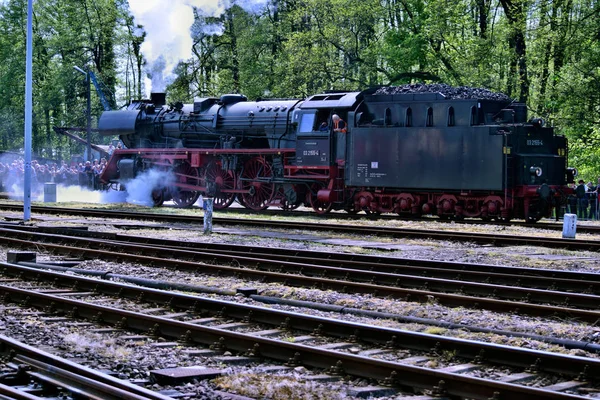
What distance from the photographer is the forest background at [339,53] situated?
31828 mm

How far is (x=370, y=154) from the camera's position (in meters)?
24.0

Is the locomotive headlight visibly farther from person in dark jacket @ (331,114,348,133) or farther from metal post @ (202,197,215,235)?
metal post @ (202,197,215,235)

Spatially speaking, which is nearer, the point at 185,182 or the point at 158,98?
the point at 185,182

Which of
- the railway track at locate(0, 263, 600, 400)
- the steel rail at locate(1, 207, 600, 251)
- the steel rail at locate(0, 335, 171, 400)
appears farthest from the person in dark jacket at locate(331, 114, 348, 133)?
the steel rail at locate(0, 335, 171, 400)

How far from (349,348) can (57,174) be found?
37.7 m

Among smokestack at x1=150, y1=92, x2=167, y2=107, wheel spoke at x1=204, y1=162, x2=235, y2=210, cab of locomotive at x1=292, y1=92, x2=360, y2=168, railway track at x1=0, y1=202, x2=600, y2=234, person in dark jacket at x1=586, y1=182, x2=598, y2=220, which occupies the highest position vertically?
smokestack at x1=150, y1=92, x2=167, y2=107

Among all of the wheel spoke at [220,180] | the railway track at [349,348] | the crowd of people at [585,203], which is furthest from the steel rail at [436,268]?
the crowd of people at [585,203]

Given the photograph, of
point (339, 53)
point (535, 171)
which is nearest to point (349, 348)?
point (535, 171)

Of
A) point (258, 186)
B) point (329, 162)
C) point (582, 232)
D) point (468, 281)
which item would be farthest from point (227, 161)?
point (468, 281)

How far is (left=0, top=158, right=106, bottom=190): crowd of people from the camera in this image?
124 ft

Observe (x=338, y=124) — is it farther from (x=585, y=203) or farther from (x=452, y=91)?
(x=585, y=203)

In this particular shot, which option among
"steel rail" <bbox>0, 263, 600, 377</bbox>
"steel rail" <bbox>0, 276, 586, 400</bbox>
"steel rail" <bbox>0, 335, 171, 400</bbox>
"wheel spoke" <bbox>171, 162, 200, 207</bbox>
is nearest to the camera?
"steel rail" <bbox>0, 335, 171, 400</bbox>

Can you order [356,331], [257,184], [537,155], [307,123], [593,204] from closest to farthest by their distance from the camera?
[356,331] < [537,155] < [307,123] < [593,204] < [257,184]

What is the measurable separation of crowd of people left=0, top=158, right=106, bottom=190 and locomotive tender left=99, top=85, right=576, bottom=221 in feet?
24.3
